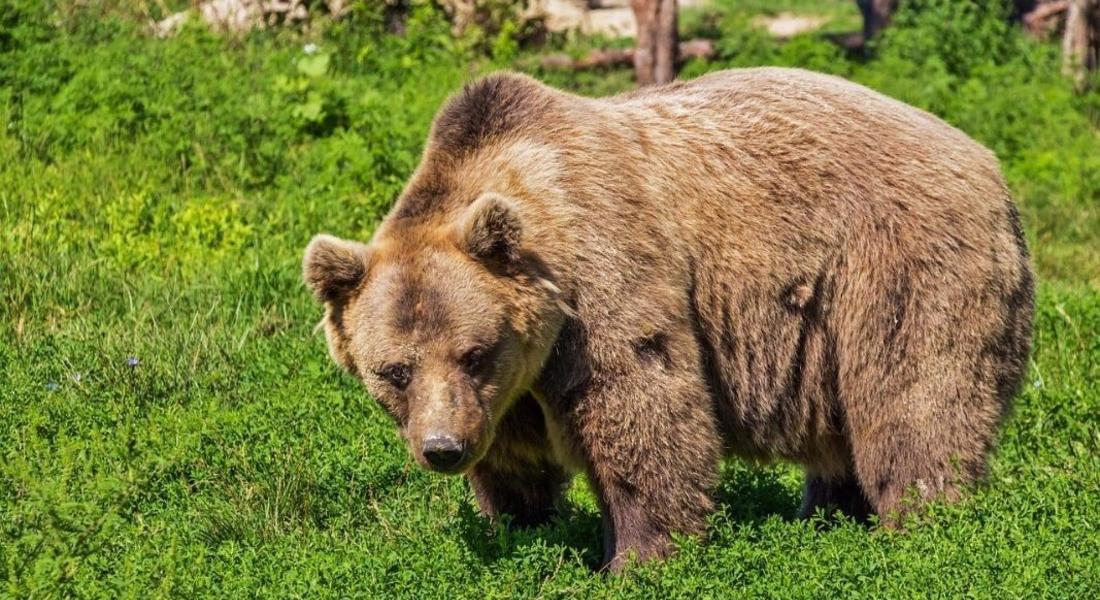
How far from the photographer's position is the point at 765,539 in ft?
20.0

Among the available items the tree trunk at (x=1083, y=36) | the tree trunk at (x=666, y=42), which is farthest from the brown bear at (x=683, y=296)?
the tree trunk at (x=1083, y=36)

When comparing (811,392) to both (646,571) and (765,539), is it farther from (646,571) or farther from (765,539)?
(646,571)

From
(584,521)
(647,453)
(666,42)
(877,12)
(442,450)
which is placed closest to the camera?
(442,450)

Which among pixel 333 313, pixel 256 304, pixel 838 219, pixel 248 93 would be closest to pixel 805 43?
pixel 248 93

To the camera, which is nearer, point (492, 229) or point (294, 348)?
point (492, 229)

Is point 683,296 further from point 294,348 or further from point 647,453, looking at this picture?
point 294,348

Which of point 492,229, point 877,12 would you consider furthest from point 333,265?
point 877,12

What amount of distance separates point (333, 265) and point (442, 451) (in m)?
0.77

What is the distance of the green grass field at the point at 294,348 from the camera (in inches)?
231

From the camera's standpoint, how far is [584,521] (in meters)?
6.66

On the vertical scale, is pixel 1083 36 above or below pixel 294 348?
below

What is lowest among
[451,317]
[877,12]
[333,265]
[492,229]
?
[877,12]

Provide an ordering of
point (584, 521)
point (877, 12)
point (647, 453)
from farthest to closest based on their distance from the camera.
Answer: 1. point (877, 12)
2. point (584, 521)
3. point (647, 453)

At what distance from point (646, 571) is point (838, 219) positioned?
5.26 ft
